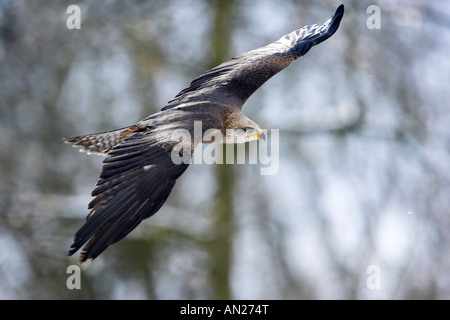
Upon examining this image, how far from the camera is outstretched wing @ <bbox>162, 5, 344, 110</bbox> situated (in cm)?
629

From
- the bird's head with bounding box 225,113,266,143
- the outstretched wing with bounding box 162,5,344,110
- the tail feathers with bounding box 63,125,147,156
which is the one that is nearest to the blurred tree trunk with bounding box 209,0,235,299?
the outstretched wing with bounding box 162,5,344,110


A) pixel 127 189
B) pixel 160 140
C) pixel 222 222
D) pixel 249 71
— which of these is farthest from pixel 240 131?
pixel 222 222

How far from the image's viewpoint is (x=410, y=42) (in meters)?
13.4

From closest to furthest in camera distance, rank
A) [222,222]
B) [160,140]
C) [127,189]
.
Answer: [127,189]
[160,140]
[222,222]

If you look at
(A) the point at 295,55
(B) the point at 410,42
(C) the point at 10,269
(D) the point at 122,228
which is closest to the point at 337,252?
(B) the point at 410,42

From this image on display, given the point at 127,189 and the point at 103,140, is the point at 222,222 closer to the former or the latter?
the point at 103,140

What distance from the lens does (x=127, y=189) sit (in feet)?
15.7

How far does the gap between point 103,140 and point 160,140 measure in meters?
0.81

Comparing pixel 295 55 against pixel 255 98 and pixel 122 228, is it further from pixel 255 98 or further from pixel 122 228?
pixel 255 98

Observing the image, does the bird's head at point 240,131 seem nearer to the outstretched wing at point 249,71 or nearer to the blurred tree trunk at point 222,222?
the outstretched wing at point 249,71

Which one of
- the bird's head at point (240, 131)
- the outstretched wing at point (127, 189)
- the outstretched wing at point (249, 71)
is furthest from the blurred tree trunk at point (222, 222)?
the outstretched wing at point (127, 189)

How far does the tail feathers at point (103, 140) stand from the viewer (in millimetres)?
5430

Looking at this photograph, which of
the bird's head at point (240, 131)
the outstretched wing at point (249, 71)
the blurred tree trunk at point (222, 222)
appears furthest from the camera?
the blurred tree trunk at point (222, 222)

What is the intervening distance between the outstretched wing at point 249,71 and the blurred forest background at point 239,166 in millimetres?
5200
